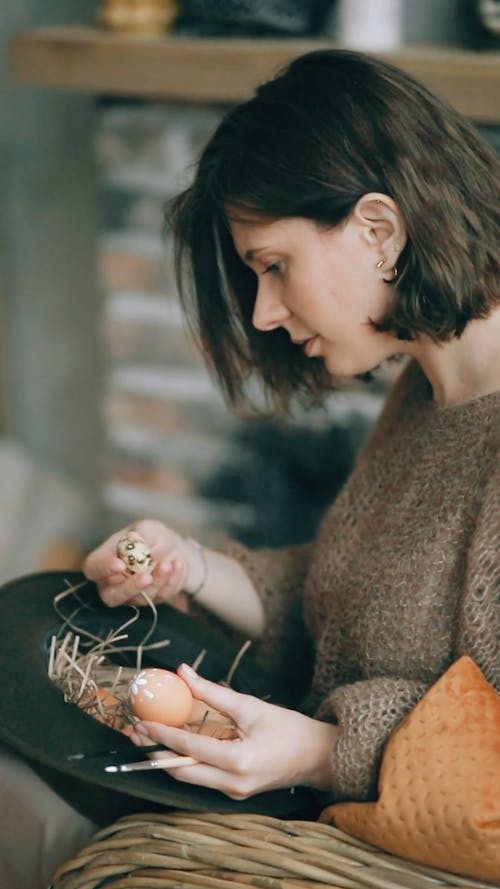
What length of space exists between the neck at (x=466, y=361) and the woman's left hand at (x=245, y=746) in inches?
13.4

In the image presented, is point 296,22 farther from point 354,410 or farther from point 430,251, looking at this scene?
point 430,251

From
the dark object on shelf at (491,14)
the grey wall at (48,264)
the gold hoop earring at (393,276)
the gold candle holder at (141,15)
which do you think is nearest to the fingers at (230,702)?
the gold hoop earring at (393,276)

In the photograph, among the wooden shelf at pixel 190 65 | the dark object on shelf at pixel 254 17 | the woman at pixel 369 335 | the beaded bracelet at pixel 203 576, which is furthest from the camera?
the dark object on shelf at pixel 254 17

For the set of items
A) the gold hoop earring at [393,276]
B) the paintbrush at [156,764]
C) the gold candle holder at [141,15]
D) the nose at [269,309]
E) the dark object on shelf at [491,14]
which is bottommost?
the paintbrush at [156,764]

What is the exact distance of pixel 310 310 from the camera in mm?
1010

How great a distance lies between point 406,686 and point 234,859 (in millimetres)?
205

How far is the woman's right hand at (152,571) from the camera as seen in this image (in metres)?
1.07

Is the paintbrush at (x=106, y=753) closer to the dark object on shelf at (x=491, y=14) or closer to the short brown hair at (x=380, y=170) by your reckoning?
the short brown hair at (x=380, y=170)

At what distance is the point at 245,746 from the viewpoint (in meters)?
0.88

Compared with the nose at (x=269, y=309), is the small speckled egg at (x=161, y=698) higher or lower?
lower

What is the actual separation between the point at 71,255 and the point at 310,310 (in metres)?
1.23

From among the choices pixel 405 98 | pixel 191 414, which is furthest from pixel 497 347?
pixel 191 414

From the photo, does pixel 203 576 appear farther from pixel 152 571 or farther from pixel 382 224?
pixel 382 224

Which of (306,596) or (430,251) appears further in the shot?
(306,596)
